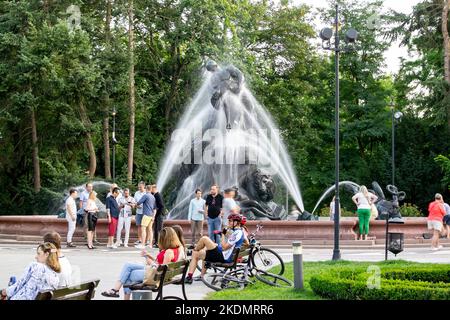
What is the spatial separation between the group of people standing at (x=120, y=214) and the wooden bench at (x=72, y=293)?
45.6 feet

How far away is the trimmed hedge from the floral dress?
417 centimetres

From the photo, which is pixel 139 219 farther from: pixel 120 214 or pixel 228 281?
pixel 228 281

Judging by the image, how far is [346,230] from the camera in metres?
25.9

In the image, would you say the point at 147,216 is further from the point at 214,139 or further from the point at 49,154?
the point at 49,154

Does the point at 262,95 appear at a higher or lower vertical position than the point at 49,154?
higher

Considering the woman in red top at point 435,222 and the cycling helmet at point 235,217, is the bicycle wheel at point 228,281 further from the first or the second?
the woman in red top at point 435,222

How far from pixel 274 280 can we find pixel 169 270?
366 centimetres

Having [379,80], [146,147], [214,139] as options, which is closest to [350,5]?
[379,80]

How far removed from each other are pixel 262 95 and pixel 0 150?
15.5 metres

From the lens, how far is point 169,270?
11.4 m

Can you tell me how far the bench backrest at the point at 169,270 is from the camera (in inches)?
444

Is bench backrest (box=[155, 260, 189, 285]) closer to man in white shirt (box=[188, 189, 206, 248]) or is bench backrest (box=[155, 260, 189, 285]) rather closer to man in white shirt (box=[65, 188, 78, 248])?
man in white shirt (box=[188, 189, 206, 248])

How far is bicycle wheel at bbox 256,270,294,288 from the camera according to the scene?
1421 centimetres
